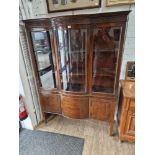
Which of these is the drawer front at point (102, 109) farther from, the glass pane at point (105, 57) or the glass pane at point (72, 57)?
the glass pane at point (72, 57)

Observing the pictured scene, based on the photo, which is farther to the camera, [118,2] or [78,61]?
[78,61]

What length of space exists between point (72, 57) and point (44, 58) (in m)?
0.41

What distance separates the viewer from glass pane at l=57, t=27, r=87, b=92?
1.52 m

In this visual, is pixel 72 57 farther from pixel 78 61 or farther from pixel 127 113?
pixel 127 113

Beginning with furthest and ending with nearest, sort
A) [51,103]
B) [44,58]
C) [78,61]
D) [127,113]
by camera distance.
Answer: [51,103], [44,58], [78,61], [127,113]

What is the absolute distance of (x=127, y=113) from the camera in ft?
5.09

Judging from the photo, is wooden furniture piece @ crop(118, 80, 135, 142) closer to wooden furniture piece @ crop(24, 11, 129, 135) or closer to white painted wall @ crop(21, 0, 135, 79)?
wooden furniture piece @ crop(24, 11, 129, 135)

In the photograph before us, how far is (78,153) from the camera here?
5.40ft

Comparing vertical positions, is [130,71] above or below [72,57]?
below

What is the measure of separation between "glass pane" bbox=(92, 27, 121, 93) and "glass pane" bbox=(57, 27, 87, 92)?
0.15m

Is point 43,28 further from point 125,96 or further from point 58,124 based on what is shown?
point 58,124

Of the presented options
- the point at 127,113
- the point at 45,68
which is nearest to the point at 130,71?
the point at 127,113
